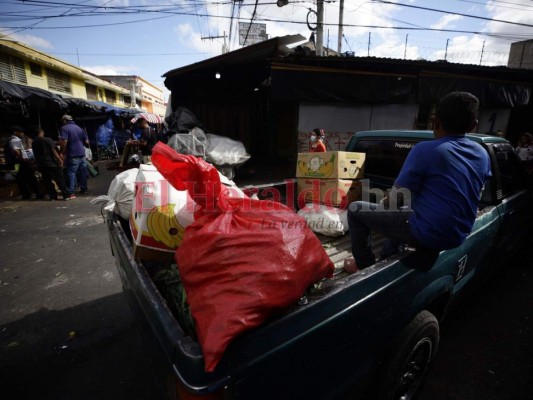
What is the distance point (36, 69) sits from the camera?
15.4 meters

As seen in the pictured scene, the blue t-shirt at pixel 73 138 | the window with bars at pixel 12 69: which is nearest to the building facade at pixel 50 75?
the window with bars at pixel 12 69

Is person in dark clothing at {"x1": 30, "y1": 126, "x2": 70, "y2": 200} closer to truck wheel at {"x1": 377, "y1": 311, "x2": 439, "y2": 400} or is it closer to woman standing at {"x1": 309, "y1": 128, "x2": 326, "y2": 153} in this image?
woman standing at {"x1": 309, "y1": 128, "x2": 326, "y2": 153}

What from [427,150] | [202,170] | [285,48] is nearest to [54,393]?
[202,170]

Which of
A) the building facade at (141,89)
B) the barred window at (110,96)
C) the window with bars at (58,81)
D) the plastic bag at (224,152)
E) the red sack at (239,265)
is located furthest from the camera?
the building facade at (141,89)

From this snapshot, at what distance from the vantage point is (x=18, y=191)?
7660mm

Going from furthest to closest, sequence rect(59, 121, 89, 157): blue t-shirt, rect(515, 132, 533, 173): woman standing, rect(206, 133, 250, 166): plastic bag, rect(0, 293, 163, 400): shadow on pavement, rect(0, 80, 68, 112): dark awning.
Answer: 1. rect(0, 80, 68, 112): dark awning
2. rect(206, 133, 250, 166): plastic bag
3. rect(59, 121, 89, 157): blue t-shirt
4. rect(515, 132, 533, 173): woman standing
5. rect(0, 293, 163, 400): shadow on pavement

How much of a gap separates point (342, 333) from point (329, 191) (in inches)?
74.8

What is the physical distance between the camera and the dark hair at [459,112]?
1.63 m

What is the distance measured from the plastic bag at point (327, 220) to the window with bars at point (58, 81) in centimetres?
2033

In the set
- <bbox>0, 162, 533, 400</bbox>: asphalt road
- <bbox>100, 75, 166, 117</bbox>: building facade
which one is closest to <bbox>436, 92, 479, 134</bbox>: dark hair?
<bbox>0, 162, 533, 400</bbox>: asphalt road

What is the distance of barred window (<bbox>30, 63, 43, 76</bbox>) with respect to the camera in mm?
15031

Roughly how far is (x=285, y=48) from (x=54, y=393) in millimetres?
7534

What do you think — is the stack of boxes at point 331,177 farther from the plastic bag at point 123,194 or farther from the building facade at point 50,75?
the building facade at point 50,75

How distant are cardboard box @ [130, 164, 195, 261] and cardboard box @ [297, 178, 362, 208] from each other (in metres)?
1.70
